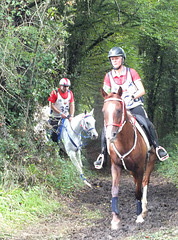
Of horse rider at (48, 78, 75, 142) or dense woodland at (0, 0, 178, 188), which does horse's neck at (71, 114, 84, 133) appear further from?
dense woodland at (0, 0, 178, 188)

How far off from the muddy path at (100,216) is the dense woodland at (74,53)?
60.5 inches

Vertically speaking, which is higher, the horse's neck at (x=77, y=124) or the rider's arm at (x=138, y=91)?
the rider's arm at (x=138, y=91)

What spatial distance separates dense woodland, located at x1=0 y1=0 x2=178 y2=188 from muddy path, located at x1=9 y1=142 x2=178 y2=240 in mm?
Result: 1537

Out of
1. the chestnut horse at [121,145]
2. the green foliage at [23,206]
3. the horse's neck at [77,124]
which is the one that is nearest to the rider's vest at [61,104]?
the horse's neck at [77,124]

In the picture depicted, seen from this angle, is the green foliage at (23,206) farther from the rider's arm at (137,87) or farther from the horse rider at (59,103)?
the horse rider at (59,103)

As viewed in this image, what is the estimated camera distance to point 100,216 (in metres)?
7.59

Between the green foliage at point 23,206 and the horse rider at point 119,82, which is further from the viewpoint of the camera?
the horse rider at point 119,82

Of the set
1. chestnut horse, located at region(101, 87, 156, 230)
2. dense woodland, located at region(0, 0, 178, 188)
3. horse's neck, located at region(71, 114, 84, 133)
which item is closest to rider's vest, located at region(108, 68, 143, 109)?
chestnut horse, located at region(101, 87, 156, 230)

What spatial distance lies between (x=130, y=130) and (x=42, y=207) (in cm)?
238

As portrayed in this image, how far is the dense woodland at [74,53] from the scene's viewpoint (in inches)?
321

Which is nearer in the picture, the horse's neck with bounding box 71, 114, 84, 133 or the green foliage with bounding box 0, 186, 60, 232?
the green foliage with bounding box 0, 186, 60, 232

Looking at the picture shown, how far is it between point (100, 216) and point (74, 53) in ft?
29.6

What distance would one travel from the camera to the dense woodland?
8.16m

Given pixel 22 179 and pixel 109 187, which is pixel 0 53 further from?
pixel 109 187
